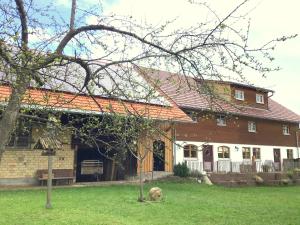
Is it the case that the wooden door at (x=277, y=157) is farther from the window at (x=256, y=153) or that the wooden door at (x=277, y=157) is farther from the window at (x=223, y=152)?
the window at (x=223, y=152)

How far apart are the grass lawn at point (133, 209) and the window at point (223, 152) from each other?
1349 cm

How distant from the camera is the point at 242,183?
83.5 ft

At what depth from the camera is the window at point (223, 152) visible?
31.0 metres

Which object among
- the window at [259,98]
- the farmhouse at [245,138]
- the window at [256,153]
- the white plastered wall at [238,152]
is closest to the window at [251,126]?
the farmhouse at [245,138]

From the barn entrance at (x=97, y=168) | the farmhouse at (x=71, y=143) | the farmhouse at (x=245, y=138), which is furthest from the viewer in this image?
the farmhouse at (x=245, y=138)

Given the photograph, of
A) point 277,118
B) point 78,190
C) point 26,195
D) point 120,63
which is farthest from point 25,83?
A: point 277,118

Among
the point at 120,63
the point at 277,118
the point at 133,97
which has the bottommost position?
the point at 133,97

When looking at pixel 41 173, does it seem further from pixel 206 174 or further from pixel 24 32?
pixel 24 32

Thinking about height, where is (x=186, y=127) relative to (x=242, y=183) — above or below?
above

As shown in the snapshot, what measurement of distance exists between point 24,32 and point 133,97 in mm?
1764

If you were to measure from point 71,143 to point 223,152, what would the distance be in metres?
14.3

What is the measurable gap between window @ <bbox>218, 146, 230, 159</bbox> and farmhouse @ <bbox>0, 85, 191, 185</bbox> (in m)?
6.26

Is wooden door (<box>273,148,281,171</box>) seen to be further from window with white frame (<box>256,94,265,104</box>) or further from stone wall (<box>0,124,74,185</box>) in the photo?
stone wall (<box>0,124,74,185</box>)

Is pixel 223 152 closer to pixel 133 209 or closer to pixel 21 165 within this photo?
pixel 21 165
